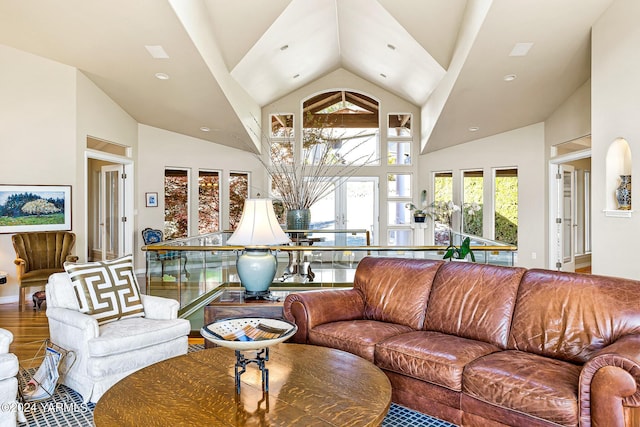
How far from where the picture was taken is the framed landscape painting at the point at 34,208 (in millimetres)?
5383

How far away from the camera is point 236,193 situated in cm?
923

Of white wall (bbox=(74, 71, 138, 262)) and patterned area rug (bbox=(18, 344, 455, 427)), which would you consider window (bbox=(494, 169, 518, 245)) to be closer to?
patterned area rug (bbox=(18, 344, 455, 427))

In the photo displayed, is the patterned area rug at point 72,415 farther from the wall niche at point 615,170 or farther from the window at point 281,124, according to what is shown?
the window at point 281,124

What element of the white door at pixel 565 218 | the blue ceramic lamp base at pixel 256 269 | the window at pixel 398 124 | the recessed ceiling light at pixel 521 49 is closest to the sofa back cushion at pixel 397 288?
the blue ceramic lamp base at pixel 256 269

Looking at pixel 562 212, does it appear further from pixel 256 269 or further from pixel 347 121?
pixel 256 269

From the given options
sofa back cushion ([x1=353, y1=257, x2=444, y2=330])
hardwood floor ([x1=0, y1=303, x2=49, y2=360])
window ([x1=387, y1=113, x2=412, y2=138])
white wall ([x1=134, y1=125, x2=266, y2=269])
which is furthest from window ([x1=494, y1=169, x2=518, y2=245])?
hardwood floor ([x1=0, y1=303, x2=49, y2=360])

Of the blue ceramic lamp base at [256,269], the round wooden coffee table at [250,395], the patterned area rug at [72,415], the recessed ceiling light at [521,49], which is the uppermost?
the recessed ceiling light at [521,49]

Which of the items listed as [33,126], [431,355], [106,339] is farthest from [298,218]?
[33,126]

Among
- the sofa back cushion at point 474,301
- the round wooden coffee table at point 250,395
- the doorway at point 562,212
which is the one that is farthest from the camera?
the doorway at point 562,212

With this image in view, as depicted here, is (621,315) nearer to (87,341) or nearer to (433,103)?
(87,341)

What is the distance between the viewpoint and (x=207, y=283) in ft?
14.9

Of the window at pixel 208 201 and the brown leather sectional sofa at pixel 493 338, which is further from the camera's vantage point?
the window at pixel 208 201

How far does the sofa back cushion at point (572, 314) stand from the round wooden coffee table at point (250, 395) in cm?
103

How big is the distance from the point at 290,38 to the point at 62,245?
451cm
